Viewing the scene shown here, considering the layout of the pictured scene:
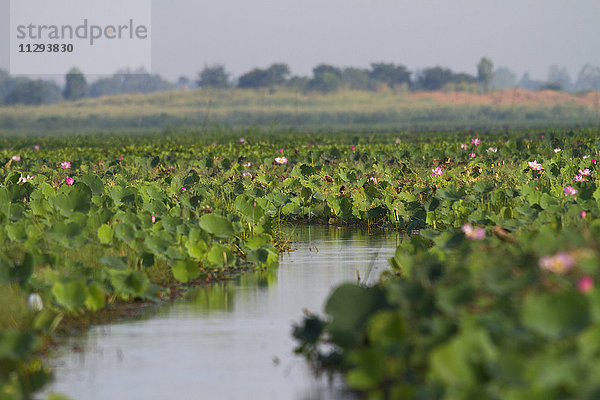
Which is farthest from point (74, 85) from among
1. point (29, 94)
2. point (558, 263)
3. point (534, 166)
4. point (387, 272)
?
point (558, 263)

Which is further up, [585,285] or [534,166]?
[534,166]

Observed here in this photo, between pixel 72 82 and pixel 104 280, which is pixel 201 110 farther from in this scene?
pixel 104 280

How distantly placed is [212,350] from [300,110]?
3410 inches

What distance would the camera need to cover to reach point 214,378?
5.77m

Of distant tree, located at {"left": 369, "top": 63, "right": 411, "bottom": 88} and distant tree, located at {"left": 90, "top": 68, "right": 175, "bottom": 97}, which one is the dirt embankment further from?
distant tree, located at {"left": 90, "top": 68, "right": 175, "bottom": 97}

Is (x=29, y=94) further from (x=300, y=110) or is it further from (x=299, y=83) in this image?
(x=300, y=110)

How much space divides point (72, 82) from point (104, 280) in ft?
402

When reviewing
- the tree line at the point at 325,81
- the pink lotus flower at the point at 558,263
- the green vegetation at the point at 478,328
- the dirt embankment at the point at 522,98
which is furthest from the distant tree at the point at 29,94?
the pink lotus flower at the point at 558,263

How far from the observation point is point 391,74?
115 metres

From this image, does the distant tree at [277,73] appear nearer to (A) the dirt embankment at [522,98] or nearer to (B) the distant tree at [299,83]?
(B) the distant tree at [299,83]

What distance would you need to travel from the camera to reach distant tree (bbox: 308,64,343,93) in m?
105

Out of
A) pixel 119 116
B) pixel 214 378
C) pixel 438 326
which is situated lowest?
pixel 214 378

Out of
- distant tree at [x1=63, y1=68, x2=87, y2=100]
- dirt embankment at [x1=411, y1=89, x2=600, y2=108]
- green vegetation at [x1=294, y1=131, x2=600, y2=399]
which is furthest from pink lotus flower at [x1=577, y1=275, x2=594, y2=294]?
distant tree at [x1=63, y1=68, x2=87, y2=100]

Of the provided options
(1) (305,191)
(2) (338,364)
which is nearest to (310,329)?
(2) (338,364)
